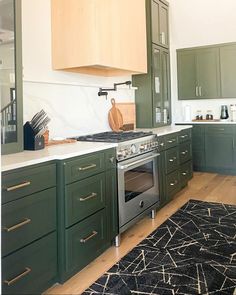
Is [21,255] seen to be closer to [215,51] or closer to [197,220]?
[197,220]

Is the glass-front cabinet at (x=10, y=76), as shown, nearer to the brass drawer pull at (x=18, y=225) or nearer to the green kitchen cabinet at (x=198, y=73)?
the brass drawer pull at (x=18, y=225)

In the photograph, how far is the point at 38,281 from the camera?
6.34ft

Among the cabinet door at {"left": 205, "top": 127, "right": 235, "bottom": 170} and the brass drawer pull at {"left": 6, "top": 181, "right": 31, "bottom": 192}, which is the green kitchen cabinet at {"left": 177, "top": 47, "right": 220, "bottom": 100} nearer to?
the cabinet door at {"left": 205, "top": 127, "right": 235, "bottom": 170}

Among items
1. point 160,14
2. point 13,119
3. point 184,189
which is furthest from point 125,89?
point 13,119

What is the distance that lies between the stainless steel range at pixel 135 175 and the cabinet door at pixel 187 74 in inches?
109

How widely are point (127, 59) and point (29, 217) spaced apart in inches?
85.2

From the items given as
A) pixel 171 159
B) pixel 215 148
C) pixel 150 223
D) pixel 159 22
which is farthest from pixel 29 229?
pixel 215 148

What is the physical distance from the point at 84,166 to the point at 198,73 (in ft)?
13.7

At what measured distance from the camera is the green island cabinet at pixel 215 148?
5.47 metres

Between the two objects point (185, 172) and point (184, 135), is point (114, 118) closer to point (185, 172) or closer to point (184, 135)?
point (184, 135)

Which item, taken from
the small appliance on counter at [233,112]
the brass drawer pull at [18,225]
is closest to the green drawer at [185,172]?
the small appliance on counter at [233,112]

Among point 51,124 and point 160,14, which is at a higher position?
point 160,14

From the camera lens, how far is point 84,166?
2289 millimetres

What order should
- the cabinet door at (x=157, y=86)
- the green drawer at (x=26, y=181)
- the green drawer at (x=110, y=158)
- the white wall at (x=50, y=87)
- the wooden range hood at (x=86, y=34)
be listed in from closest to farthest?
1. the green drawer at (x=26, y=181)
2. the green drawer at (x=110, y=158)
3. the white wall at (x=50, y=87)
4. the wooden range hood at (x=86, y=34)
5. the cabinet door at (x=157, y=86)
